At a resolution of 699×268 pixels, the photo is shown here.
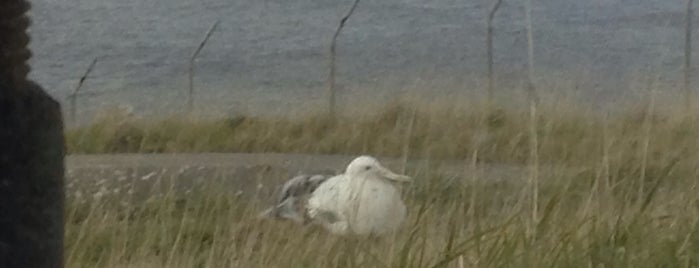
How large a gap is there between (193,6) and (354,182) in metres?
26.6

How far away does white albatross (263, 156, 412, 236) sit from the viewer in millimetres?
5281

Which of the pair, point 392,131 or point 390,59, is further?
point 390,59

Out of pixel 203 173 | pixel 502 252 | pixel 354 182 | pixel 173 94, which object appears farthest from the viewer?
pixel 173 94

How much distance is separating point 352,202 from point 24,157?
4.34 m

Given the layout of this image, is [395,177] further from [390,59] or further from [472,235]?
[390,59]

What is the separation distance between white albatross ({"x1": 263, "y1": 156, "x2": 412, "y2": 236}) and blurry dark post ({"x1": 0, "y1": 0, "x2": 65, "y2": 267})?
2.77 meters

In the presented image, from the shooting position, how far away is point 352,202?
5898 millimetres

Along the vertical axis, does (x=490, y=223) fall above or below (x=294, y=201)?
above

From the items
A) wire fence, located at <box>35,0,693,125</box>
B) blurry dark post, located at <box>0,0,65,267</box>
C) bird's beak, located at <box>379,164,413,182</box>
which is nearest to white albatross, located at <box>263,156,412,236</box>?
bird's beak, located at <box>379,164,413,182</box>

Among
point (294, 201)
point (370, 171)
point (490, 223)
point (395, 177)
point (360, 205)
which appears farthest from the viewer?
point (294, 201)

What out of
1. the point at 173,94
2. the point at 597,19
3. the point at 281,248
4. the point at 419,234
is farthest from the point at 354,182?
the point at 597,19

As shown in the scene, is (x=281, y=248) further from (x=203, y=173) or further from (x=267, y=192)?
(x=203, y=173)

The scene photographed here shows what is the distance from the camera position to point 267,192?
9.66 metres

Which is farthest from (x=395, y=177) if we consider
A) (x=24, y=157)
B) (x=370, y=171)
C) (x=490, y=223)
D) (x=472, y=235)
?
(x=24, y=157)
